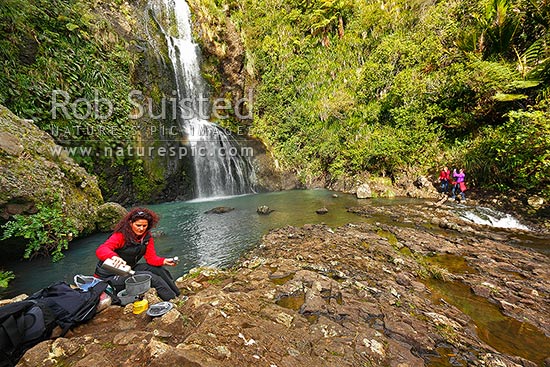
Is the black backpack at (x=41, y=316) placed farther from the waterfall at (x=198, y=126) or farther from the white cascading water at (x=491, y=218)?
the waterfall at (x=198, y=126)

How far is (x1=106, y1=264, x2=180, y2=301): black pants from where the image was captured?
10.6ft

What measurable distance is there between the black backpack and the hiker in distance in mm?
392

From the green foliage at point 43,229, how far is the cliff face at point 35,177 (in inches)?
7.6

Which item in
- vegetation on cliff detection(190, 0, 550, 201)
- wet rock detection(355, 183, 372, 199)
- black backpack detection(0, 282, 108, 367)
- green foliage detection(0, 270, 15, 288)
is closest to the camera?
black backpack detection(0, 282, 108, 367)

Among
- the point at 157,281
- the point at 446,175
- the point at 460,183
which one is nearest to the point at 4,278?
the point at 157,281

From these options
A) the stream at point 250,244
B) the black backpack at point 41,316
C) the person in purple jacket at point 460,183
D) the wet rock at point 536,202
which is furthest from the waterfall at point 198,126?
the wet rock at point 536,202

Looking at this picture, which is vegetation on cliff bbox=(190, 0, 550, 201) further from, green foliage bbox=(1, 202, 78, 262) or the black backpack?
green foliage bbox=(1, 202, 78, 262)

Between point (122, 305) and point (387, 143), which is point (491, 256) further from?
point (387, 143)

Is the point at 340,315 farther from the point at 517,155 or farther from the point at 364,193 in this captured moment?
the point at 364,193

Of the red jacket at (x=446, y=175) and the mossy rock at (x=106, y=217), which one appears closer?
the mossy rock at (x=106, y=217)

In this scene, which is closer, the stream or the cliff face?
the stream

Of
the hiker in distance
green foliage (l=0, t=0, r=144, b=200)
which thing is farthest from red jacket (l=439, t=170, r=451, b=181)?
green foliage (l=0, t=0, r=144, b=200)

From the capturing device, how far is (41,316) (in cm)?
224

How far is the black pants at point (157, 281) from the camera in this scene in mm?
3232
